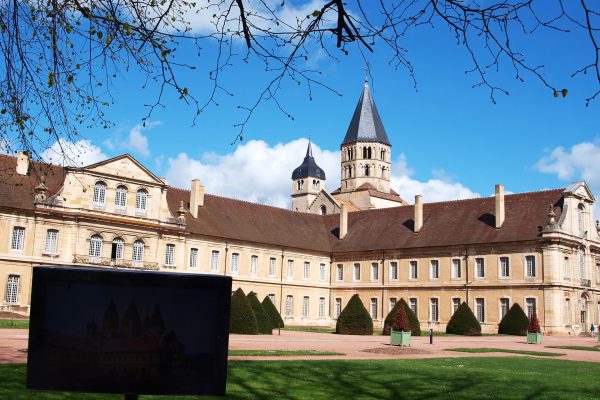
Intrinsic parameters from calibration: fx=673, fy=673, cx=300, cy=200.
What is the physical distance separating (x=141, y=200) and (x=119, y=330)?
38114 mm

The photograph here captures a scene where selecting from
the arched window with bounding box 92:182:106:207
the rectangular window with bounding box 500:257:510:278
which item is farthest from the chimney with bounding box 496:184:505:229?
the arched window with bounding box 92:182:106:207

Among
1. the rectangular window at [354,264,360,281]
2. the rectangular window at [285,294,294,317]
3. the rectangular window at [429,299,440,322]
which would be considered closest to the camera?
the rectangular window at [429,299,440,322]

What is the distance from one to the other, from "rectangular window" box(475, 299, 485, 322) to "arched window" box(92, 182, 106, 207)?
23.9 m

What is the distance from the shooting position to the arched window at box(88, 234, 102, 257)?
39062 millimetres

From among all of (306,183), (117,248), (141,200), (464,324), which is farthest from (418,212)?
(306,183)

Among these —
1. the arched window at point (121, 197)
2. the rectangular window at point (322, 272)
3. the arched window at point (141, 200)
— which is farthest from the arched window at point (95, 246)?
the rectangular window at point (322, 272)

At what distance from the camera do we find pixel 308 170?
306 feet

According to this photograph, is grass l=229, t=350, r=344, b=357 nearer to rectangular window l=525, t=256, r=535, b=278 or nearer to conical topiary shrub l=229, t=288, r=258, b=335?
conical topiary shrub l=229, t=288, r=258, b=335

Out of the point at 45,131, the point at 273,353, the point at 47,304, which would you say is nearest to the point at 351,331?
the point at 273,353

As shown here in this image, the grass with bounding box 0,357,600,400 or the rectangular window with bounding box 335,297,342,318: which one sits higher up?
the rectangular window with bounding box 335,297,342,318

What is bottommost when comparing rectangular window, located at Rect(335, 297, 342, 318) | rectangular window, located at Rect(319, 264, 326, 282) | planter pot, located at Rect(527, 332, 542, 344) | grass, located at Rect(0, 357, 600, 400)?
grass, located at Rect(0, 357, 600, 400)

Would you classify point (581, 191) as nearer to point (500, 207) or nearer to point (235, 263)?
point (500, 207)

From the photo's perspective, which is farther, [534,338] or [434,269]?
[434,269]

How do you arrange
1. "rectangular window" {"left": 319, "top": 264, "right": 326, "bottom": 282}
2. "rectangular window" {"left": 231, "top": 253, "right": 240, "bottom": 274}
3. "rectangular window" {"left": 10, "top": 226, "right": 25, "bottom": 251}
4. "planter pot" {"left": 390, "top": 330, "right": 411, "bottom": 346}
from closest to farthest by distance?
"planter pot" {"left": 390, "top": 330, "right": 411, "bottom": 346} < "rectangular window" {"left": 10, "top": 226, "right": 25, "bottom": 251} < "rectangular window" {"left": 231, "top": 253, "right": 240, "bottom": 274} < "rectangular window" {"left": 319, "top": 264, "right": 326, "bottom": 282}
